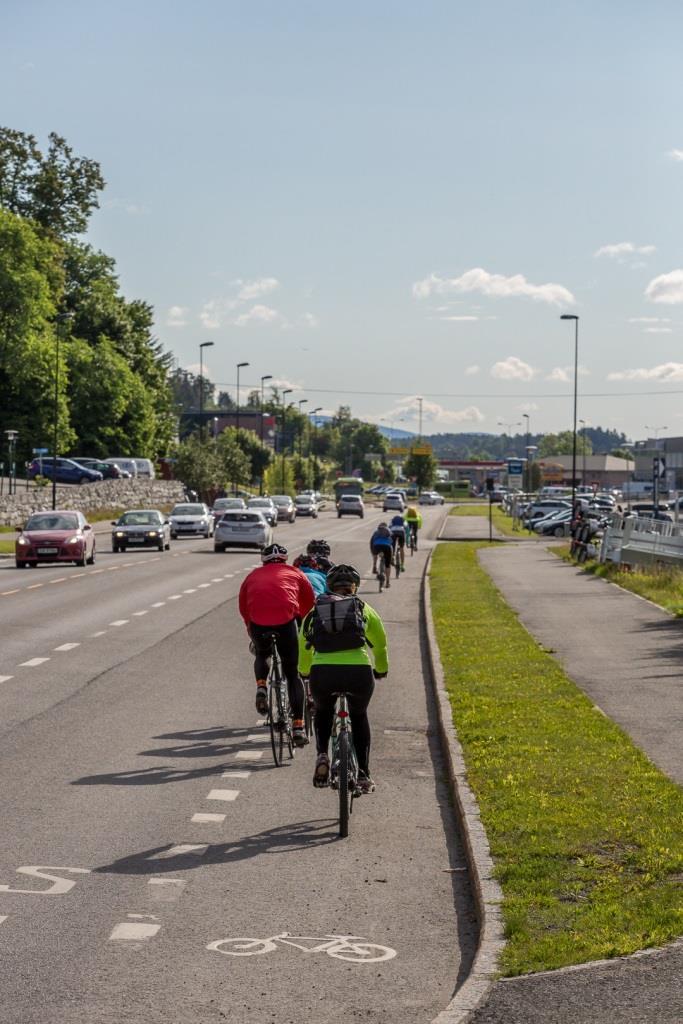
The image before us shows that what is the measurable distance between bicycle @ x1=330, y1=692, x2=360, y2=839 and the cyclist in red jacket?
2.35 metres

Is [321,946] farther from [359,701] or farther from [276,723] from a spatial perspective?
[276,723]

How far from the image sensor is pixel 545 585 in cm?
3606

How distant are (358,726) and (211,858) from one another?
5.07ft

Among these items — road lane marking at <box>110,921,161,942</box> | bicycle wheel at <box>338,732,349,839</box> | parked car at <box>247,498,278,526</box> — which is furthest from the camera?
parked car at <box>247,498,278,526</box>

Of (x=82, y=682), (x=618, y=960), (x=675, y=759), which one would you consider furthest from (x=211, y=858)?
(x=82, y=682)

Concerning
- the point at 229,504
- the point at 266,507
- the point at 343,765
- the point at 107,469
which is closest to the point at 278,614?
the point at 343,765

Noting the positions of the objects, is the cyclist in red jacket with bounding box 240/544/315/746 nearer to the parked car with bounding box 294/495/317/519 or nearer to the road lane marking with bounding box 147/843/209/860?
the road lane marking with bounding box 147/843/209/860

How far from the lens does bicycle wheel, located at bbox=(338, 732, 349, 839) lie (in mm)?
9656

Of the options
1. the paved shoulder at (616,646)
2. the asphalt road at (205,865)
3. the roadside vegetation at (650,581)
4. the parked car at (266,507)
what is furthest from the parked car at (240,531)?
the asphalt road at (205,865)

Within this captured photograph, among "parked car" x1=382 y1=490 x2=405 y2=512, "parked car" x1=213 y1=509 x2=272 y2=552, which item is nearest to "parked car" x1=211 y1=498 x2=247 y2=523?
"parked car" x1=213 y1=509 x2=272 y2=552

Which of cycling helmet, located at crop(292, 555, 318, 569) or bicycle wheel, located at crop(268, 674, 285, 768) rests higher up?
cycling helmet, located at crop(292, 555, 318, 569)

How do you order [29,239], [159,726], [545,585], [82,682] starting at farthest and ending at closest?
[29,239], [545,585], [82,682], [159,726]

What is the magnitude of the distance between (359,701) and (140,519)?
43255 millimetres

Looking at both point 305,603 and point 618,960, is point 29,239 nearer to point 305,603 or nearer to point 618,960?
point 305,603
